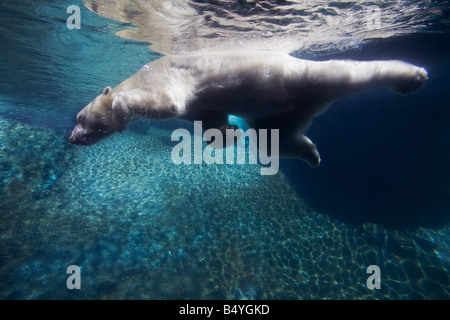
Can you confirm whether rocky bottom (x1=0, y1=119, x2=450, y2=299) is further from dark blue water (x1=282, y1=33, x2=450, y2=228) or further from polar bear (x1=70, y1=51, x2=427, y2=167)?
polar bear (x1=70, y1=51, x2=427, y2=167)

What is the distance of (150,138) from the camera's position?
56.2 ft

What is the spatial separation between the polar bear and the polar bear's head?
0.02 meters

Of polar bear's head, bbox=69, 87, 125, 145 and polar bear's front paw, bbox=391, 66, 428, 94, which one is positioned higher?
polar bear's front paw, bbox=391, 66, 428, 94

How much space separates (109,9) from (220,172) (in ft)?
28.4

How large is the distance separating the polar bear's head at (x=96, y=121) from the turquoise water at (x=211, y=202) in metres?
4.10

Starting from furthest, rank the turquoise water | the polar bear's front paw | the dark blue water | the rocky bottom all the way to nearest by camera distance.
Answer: the dark blue water < the turquoise water < the rocky bottom < the polar bear's front paw

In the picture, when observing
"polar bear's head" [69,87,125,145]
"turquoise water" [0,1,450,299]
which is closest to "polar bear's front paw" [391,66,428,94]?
"turquoise water" [0,1,450,299]

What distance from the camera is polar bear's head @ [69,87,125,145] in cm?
278

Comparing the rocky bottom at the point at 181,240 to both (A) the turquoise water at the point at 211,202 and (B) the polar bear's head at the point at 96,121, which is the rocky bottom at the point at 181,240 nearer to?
(A) the turquoise water at the point at 211,202

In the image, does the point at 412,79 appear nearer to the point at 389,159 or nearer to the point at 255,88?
the point at 255,88

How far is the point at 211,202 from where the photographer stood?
1024 centimetres

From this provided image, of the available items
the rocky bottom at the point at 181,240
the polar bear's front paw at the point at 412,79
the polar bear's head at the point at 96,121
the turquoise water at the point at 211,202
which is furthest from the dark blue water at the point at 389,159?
the polar bear's head at the point at 96,121

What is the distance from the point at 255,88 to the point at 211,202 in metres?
8.47
